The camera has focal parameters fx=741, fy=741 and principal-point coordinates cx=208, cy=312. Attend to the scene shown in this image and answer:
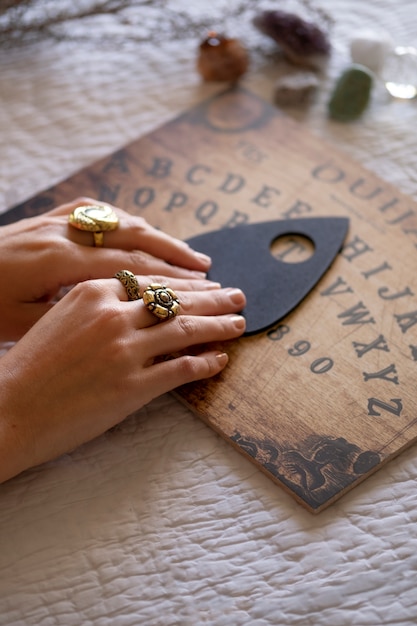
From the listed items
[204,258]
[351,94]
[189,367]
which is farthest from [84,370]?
[351,94]

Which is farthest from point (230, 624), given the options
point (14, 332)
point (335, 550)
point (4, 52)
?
point (4, 52)

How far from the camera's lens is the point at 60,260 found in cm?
73

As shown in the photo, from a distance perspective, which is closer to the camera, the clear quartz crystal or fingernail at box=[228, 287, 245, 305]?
fingernail at box=[228, 287, 245, 305]

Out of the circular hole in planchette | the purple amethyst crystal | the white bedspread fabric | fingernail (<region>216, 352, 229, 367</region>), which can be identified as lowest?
the white bedspread fabric

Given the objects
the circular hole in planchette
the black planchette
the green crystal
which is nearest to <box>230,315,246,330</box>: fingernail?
the black planchette

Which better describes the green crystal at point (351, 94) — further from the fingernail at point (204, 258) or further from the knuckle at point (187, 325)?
the knuckle at point (187, 325)

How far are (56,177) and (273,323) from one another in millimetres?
383

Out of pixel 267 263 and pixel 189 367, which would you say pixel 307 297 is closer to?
pixel 267 263

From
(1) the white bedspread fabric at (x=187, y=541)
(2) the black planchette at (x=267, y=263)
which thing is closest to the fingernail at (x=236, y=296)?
(2) the black planchette at (x=267, y=263)

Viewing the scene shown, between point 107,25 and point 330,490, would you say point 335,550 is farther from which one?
point 107,25

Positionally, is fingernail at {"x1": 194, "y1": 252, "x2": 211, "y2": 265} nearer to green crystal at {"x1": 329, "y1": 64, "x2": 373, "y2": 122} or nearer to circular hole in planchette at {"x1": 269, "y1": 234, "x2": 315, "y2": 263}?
circular hole in planchette at {"x1": 269, "y1": 234, "x2": 315, "y2": 263}

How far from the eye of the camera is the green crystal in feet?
3.22

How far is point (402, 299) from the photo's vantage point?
766mm

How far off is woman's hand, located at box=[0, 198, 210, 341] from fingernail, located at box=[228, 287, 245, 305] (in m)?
0.04
